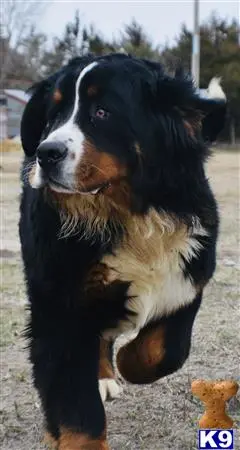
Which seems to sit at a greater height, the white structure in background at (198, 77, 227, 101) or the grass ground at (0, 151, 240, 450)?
the white structure in background at (198, 77, 227, 101)

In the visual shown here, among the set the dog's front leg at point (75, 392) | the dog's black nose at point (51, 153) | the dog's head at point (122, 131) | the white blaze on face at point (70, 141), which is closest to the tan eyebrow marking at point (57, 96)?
the dog's head at point (122, 131)

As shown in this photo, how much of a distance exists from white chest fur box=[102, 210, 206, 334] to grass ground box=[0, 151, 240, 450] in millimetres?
442

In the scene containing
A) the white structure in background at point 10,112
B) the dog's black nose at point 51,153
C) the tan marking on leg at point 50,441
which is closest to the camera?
the dog's black nose at point 51,153

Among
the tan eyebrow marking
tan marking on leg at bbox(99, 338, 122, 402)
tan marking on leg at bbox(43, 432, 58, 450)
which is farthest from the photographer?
tan marking on leg at bbox(99, 338, 122, 402)

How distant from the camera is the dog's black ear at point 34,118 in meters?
3.24

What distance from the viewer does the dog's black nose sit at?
8.63 ft

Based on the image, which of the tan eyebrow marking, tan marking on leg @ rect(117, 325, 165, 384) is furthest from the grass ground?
the tan eyebrow marking

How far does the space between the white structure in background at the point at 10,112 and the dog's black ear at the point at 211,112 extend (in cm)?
2913

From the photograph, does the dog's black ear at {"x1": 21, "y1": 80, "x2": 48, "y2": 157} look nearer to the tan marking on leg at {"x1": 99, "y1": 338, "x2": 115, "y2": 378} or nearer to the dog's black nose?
the dog's black nose

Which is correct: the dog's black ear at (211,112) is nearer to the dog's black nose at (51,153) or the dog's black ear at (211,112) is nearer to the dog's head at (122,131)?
the dog's head at (122,131)

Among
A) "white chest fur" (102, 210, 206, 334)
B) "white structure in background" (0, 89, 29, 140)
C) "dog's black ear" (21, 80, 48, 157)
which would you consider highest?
"dog's black ear" (21, 80, 48, 157)

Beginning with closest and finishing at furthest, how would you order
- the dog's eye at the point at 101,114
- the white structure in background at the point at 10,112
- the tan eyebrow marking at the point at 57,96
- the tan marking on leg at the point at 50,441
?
the dog's eye at the point at 101,114, the tan eyebrow marking at the point at 57,96, the tan marking on leg at the point at 50,441, the white structure in background at the point at 10,112

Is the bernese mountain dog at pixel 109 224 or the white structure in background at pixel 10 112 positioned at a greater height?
the bernese mountain dog at pixel 109 224

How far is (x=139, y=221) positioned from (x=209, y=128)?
52 centimetres
